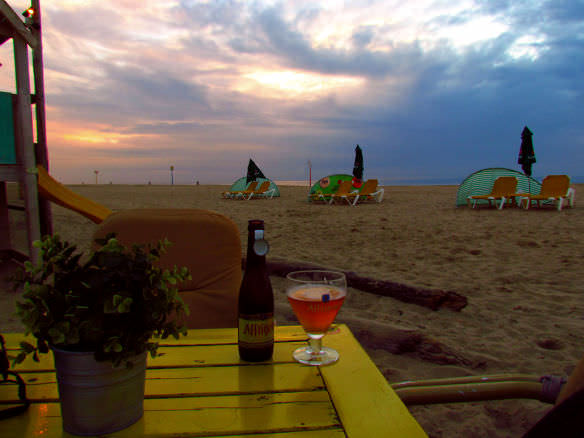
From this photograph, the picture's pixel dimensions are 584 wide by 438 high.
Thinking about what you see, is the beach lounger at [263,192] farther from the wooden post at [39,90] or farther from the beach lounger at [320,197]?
the wooden post at [39,90]

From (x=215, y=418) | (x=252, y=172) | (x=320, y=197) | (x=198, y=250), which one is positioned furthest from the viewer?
(x=252, y=172)

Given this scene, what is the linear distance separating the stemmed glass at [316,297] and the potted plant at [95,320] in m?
0.32

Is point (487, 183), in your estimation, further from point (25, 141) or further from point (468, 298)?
point (25, 141)

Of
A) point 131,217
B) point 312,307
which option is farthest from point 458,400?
point 131,217

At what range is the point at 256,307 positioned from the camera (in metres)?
1.06

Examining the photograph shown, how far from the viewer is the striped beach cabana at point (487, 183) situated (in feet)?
42.5

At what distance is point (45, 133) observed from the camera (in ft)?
15.9

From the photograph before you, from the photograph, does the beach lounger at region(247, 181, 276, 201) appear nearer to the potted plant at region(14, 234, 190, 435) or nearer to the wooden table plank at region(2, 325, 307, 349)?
the wooden table plank at region(2, 325, 307, 349)

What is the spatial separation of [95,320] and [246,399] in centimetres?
38

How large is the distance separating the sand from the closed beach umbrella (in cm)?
732

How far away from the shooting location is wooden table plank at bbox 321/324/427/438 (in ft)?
2.40

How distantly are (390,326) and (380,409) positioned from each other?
1945 mm

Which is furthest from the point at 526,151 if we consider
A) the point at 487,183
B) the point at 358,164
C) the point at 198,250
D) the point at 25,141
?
the point at 198,250

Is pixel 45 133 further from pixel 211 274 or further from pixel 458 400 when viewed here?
pixel 458 400
